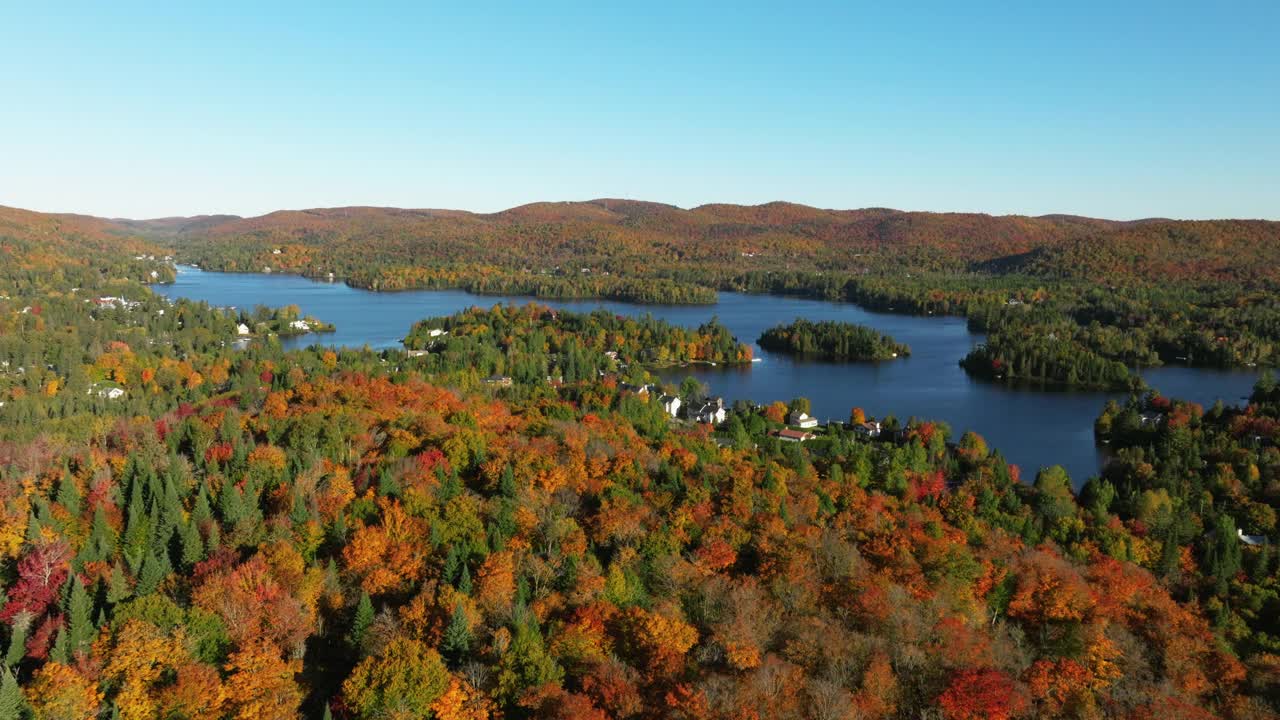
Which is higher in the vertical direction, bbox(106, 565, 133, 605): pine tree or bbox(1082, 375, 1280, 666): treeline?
bbox(106, 565, 133, 605): pine tree

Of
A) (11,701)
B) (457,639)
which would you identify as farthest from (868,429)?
(11,701)

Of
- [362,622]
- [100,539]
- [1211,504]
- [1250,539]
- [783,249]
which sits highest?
[783,249]

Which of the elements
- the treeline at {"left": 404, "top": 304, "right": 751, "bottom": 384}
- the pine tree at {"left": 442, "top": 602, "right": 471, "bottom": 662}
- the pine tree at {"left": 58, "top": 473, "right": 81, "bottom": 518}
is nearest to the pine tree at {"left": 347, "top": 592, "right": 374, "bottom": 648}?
the pine tree at {"left": 442, "top": 602, "right": 471, "bottom": 662}

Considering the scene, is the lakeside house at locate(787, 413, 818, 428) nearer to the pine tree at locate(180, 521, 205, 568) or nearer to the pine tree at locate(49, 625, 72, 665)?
the pine tree at locate(180, 521, 205, 568)

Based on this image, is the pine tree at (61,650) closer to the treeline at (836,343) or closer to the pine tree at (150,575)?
the pine tree at (150,575)

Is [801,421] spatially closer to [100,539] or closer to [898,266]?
[100,539]

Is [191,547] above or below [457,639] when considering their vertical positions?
above
